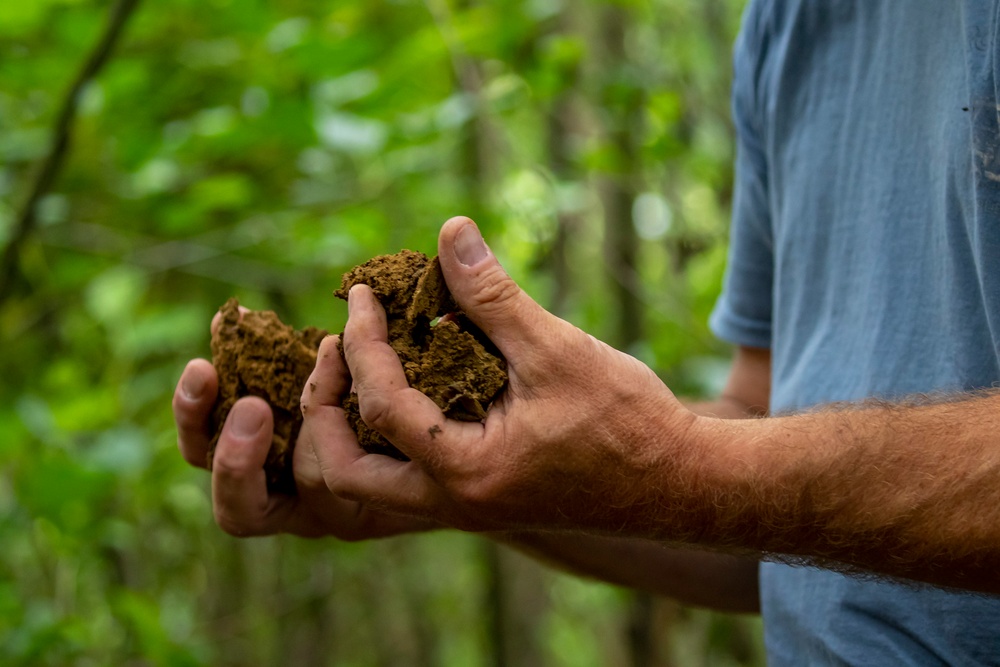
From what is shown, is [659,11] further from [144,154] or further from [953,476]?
[953,476]

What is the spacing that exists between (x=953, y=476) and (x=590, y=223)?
77.1 inches

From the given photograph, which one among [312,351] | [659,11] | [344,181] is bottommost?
[312,351]

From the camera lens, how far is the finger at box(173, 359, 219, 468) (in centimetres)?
115

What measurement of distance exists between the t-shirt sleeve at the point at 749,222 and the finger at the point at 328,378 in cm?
74

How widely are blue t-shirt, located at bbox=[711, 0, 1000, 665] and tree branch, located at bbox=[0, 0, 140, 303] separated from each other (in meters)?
1.03

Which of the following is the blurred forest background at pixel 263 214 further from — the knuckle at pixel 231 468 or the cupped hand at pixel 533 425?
the cupped hand at pixel 533 425

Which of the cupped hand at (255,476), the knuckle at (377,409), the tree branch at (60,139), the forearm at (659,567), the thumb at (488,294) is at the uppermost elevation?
the tree branch at (60,139)

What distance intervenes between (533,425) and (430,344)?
0.17 m

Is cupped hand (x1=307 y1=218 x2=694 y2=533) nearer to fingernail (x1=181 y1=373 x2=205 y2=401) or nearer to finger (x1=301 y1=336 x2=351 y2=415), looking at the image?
finger (x1=301 y1=336 x2=351 y2=415)

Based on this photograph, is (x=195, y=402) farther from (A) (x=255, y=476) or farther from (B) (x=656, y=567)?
(B) (x=656, y=567)

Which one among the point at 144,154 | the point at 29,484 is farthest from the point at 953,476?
the point at 144,154

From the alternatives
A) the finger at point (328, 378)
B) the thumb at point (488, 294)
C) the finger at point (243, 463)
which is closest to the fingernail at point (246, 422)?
the finger at point (243, 463)

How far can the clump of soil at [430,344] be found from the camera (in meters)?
0.86

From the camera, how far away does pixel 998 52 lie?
0.89 m
